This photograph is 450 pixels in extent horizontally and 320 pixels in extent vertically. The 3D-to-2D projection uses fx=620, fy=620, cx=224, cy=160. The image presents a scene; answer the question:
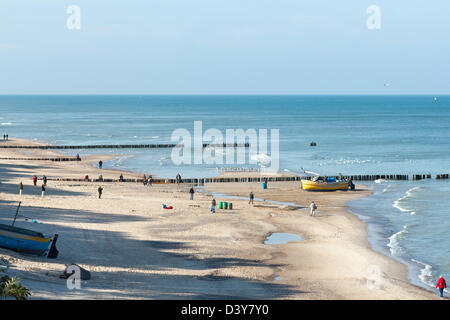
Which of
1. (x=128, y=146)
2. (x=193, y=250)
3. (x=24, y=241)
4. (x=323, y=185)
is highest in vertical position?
(x=128, y=146)

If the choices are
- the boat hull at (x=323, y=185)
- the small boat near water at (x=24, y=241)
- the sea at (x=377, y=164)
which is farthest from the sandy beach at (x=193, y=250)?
the boat hull at (x=323, y=185)

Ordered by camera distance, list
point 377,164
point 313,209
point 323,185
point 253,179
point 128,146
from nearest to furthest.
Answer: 1. point 313,209
2. point 323,185
3. point 253,179
4. point 377,164
5. point 128,146

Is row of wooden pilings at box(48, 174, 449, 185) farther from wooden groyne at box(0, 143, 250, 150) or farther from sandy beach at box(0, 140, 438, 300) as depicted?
wooden groyne at box(0, 143, 250, 150)

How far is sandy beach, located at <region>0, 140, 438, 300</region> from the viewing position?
89.9 feet

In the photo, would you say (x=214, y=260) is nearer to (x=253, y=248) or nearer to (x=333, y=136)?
(x=253, y=248)

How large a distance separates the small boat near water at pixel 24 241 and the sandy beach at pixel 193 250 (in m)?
0.50

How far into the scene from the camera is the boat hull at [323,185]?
206 ft

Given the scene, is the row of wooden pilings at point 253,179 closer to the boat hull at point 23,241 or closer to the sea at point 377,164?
the sea at point 377,164

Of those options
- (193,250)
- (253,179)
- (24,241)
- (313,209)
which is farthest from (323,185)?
(24,241)

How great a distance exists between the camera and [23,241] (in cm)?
2956

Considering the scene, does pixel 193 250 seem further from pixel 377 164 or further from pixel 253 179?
pixel 377 164

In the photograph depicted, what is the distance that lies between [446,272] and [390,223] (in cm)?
1366

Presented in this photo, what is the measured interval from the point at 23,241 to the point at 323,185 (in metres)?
38.9
